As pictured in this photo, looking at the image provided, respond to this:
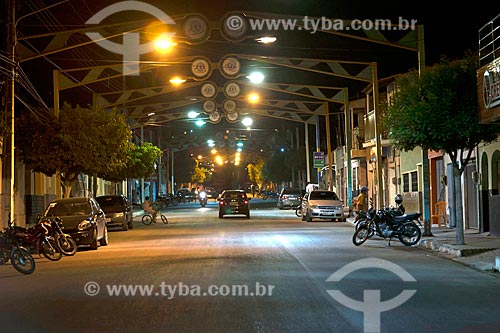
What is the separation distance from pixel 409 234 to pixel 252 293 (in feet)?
38.3

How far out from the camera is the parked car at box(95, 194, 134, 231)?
112ft

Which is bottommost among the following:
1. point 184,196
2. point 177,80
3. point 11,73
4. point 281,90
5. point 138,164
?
point 184,196

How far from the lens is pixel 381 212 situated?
23344mm

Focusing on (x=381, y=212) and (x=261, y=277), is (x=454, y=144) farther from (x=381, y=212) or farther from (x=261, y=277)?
(x=261, y=277)

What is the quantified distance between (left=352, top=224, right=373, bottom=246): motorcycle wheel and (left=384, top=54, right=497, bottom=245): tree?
298 centimetres

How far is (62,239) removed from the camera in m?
21.0

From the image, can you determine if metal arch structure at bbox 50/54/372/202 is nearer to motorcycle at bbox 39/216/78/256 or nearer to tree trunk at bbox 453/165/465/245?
tree trunk at bbox 453/165/465/245

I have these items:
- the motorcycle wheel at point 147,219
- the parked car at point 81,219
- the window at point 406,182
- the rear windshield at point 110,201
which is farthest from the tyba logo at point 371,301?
the motorcycle wheel at point 147,219

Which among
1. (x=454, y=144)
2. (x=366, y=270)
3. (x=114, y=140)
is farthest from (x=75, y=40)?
(x=366, y=270)

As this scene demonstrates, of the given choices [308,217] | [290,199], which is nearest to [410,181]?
[308,217]

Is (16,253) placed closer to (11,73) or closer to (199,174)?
(11,73)

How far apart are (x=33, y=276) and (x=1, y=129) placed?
11.1 m

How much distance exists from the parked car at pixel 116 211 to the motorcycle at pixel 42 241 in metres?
13.8

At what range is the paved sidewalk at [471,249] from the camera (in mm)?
17109
